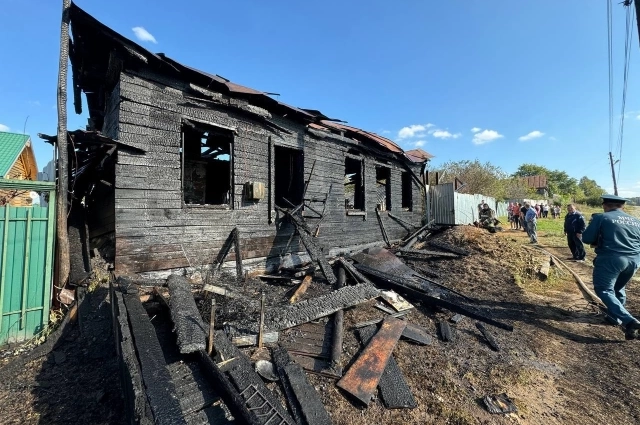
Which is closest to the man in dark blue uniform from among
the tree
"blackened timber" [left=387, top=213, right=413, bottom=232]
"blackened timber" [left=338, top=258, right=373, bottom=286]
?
"blackened timber" [left=338, top=258, right=373, bottom=286]

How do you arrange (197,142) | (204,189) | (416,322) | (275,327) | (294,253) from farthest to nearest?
(204,189) < (197,142) < (294,253) < (416,322) < (275,327)

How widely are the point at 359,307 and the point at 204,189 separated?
6.78 m

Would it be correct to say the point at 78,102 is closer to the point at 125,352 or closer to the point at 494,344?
the point at 125,352

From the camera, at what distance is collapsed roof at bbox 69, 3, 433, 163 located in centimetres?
484

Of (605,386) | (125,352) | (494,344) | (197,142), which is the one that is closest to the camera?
(125,352)

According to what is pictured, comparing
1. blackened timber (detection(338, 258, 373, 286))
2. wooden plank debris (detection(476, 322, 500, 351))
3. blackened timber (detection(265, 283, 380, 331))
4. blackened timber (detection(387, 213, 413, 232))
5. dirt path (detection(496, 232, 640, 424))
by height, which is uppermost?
blackened timber (detection(387, 213, 413, 232))

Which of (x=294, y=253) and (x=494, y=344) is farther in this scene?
(x=294, y=253)

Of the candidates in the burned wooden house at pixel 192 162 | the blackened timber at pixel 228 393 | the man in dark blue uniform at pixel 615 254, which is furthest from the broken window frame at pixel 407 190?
the blackened timber at pixel 228 393

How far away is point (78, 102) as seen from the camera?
7.27 meters

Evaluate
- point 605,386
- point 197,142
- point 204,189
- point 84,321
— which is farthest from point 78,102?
point 605,386

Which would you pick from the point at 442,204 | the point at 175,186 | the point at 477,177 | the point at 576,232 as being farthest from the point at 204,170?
the point at 477,177

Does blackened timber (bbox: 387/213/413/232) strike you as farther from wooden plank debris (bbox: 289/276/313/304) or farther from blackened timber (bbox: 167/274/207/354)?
blackened timber (bbox: 167/274/207/354)

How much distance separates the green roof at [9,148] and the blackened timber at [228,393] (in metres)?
12.9

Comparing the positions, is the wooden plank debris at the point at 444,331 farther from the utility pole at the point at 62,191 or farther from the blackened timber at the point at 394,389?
the utility pole at the point at 62,191
